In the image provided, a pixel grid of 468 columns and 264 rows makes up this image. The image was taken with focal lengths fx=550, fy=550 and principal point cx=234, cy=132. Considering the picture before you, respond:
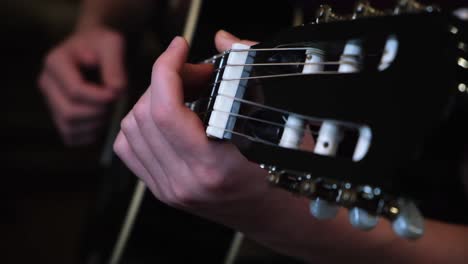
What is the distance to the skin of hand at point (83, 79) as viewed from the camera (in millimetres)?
1089

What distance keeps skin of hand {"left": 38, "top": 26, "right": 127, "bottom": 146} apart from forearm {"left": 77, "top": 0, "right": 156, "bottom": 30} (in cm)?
7

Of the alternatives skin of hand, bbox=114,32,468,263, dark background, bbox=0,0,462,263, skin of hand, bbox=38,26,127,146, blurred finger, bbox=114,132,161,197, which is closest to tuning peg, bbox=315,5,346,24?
skin of hand, bbox=114,32,468,263

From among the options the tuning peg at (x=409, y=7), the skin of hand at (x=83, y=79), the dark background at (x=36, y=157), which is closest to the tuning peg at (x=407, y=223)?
the tuning peg at (x=409, y=7)

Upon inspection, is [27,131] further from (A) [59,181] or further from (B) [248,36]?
(B) [248,36]

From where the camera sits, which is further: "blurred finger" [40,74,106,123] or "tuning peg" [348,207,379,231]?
"blurred finger" [40,74,106,123]

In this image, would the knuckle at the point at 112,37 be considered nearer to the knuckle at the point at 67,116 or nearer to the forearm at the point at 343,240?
the knuckle at the point at 67,116

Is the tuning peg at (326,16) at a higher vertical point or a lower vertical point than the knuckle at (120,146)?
higher

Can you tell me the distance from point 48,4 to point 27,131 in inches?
15.6

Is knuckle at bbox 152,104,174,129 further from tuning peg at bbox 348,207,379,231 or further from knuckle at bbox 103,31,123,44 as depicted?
knuckle at bbox 103,31,123,44

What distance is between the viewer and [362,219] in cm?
42

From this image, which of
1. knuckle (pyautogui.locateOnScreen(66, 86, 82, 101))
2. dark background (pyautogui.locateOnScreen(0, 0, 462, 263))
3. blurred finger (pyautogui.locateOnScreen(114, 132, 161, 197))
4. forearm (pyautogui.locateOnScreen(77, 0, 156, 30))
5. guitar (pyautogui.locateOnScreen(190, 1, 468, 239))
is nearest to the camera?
guitar (pyautogui.locateOnScreen(190, 1, 468, 239))

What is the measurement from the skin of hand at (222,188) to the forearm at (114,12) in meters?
0.69

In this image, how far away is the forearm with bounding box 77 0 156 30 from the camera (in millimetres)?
1228

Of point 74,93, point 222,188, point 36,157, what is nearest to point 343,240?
point 222,188
